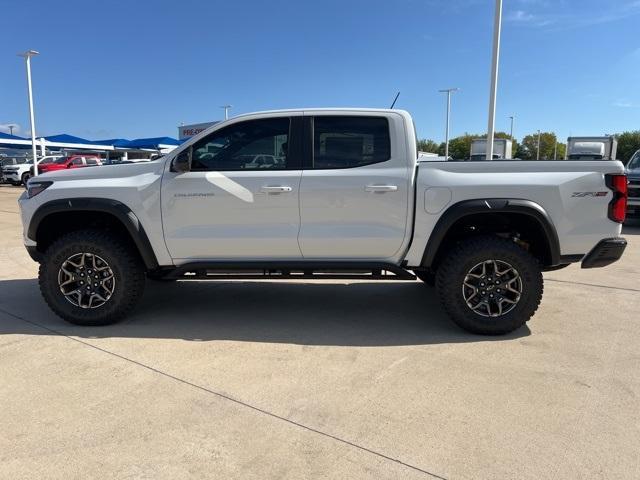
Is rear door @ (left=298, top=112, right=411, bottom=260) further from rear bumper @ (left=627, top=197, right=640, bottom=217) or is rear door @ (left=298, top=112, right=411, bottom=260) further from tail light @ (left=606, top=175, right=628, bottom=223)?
rear bumper @ (left=627, top=197, right=640, bottom=217)

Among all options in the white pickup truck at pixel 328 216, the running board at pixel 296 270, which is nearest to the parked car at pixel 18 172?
the white pickup truck at pixel 328 216

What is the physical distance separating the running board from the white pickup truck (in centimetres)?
1

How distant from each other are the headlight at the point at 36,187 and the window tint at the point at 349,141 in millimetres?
2405

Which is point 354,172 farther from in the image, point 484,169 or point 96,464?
point 96,464

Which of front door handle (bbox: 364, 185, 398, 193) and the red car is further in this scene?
the red car

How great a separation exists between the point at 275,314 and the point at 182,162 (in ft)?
5.58

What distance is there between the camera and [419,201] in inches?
161

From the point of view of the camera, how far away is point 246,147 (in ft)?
14.2

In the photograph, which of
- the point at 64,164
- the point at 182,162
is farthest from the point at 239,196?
the point at 64,164

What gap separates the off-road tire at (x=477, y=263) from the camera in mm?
4109

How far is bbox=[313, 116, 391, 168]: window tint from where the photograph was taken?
424cm

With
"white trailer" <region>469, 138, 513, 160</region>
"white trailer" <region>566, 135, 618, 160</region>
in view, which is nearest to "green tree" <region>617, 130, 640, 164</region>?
"white trailer" <region>469, 138, 513, 160</region>

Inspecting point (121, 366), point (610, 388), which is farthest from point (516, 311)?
point (121, 366)

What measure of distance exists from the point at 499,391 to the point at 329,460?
53.3 inches
